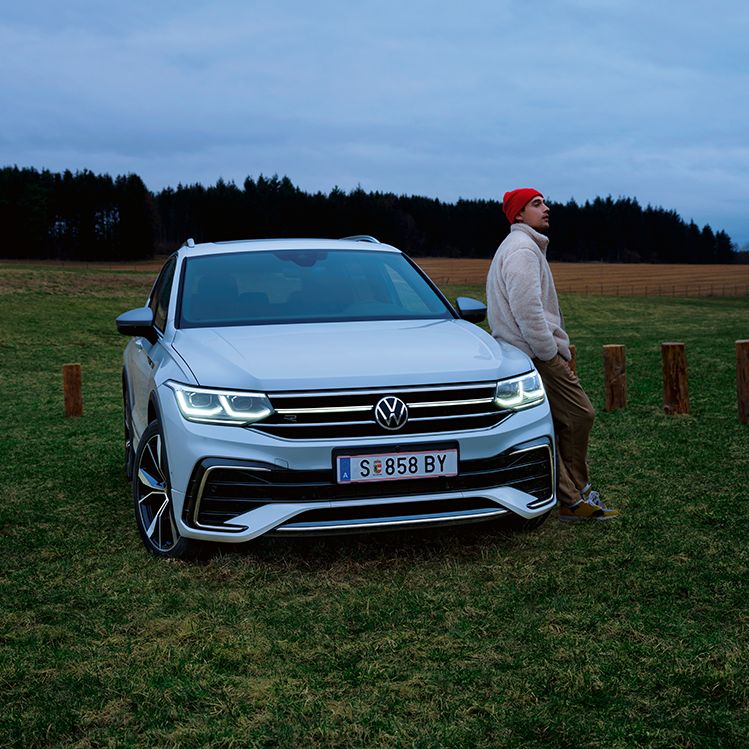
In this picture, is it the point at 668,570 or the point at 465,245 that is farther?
the point at 465,245

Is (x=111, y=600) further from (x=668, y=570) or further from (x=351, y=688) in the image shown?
(x=668, y=570)

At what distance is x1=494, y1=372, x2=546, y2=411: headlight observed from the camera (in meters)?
5.13

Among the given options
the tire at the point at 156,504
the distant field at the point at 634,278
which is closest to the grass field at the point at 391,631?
the tire at the point at 156,504

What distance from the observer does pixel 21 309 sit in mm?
34938

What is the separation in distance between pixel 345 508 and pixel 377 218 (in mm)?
96918

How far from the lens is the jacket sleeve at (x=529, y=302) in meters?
5.93

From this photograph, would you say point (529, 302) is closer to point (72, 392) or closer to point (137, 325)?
point (137, 325)

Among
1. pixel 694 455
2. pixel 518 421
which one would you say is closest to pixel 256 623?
pixel 518 421

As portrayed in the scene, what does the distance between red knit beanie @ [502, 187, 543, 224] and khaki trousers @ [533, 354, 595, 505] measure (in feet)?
3.10

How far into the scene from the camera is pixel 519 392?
5254mm

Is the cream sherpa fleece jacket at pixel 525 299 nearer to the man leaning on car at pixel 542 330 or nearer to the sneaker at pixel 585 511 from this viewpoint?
the man leaning on car at pixel 542 330

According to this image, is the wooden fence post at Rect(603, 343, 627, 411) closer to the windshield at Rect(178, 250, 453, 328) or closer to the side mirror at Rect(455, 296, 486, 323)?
the windshield at Rect(178, 250, 453, 328)

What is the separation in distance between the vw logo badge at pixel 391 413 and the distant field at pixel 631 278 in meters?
56.7

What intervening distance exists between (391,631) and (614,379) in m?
7.94
